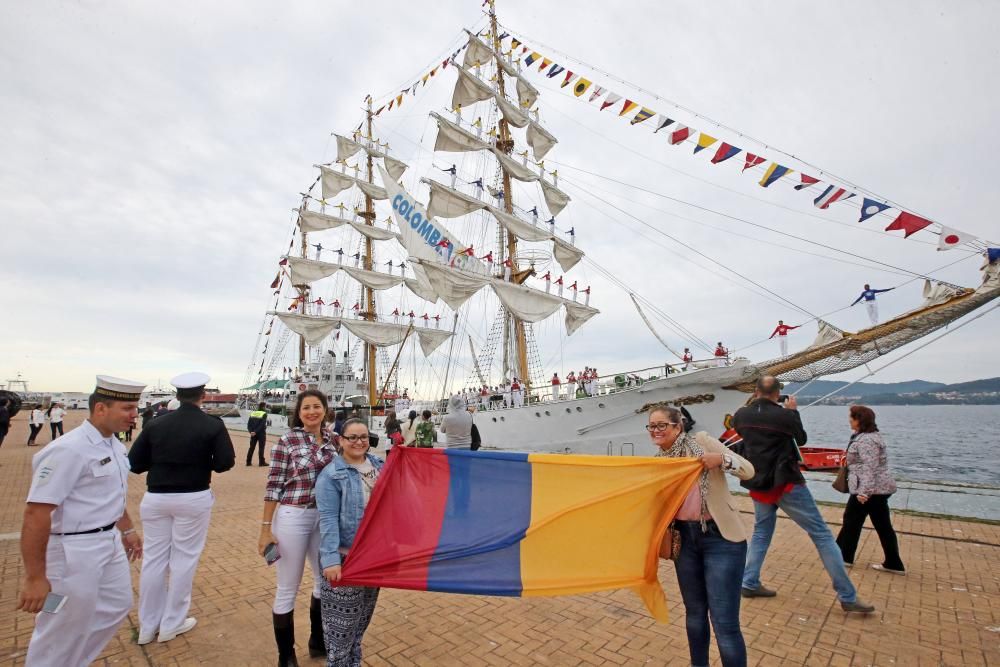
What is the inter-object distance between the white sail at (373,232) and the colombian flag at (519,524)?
133 ft

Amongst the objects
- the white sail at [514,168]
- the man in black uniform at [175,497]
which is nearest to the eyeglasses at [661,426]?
the man in black uniform at [175,497]

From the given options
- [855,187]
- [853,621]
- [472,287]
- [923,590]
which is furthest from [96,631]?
[472,287]

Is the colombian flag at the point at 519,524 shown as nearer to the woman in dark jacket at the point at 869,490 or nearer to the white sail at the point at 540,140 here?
the woman in dark jacket at the point at 869,490

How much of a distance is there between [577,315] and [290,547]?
2646 centimetres

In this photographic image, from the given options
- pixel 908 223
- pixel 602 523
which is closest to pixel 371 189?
pixel 908 223

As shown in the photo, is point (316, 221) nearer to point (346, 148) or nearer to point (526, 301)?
point (346, 148)

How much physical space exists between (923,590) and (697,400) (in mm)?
13142

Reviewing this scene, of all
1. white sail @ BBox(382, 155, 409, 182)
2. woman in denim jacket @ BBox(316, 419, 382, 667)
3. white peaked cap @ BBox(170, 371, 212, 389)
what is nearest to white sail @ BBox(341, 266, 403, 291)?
white sail @ BBox(382, 155, 409, 182)

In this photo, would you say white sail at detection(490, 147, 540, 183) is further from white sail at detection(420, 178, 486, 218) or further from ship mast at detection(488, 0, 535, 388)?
white sail at detection(420, 178, 486, 218)

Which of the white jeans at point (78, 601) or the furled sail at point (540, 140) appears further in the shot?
the furled sail at point (540, 140)

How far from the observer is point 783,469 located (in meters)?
4.10

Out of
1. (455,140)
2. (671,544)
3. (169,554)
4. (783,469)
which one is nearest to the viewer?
(671,544)

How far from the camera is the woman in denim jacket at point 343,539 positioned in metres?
2.74

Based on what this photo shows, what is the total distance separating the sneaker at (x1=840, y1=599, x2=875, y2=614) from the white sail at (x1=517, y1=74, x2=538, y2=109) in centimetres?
3219
